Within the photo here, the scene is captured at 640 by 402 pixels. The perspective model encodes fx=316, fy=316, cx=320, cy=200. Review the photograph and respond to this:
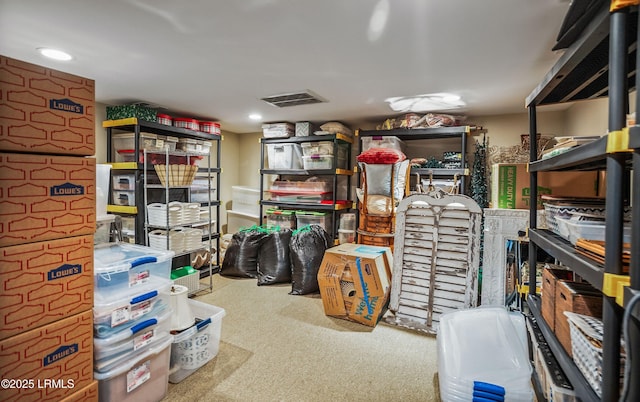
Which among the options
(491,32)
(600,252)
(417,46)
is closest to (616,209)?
(600,252)

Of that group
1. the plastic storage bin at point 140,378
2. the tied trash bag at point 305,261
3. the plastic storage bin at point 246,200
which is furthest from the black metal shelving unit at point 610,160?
the plastic storage bin at point 246,200

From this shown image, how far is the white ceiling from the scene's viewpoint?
1.66 m

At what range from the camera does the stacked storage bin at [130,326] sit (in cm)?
161

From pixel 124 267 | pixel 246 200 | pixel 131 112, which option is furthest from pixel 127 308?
pixel 246 200

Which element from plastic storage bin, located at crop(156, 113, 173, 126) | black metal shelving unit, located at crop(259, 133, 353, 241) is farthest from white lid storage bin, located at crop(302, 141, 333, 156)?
plastic storage bin, located at crop(156, 113, 173, 126)

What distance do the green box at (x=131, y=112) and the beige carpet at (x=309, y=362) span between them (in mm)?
2383

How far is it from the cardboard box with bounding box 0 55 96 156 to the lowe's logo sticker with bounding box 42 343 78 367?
88cm

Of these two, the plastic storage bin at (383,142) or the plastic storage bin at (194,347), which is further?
the plastic storage bin at (383,142)

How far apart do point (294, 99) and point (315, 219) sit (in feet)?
5.82

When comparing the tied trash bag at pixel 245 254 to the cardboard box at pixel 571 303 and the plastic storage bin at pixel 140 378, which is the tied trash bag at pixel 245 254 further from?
the cardboard box at pixel 571 303

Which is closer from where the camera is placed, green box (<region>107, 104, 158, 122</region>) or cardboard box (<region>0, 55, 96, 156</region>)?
cardboard box (<region>0, 55, 96, 156</region>)

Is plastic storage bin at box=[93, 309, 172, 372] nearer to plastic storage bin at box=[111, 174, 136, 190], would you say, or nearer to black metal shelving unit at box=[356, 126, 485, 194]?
plastic storage bin at box=[111, 174, 136, 190]

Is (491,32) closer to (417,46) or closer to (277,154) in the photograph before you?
(417,46)

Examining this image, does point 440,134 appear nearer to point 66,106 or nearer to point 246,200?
point 246,200
